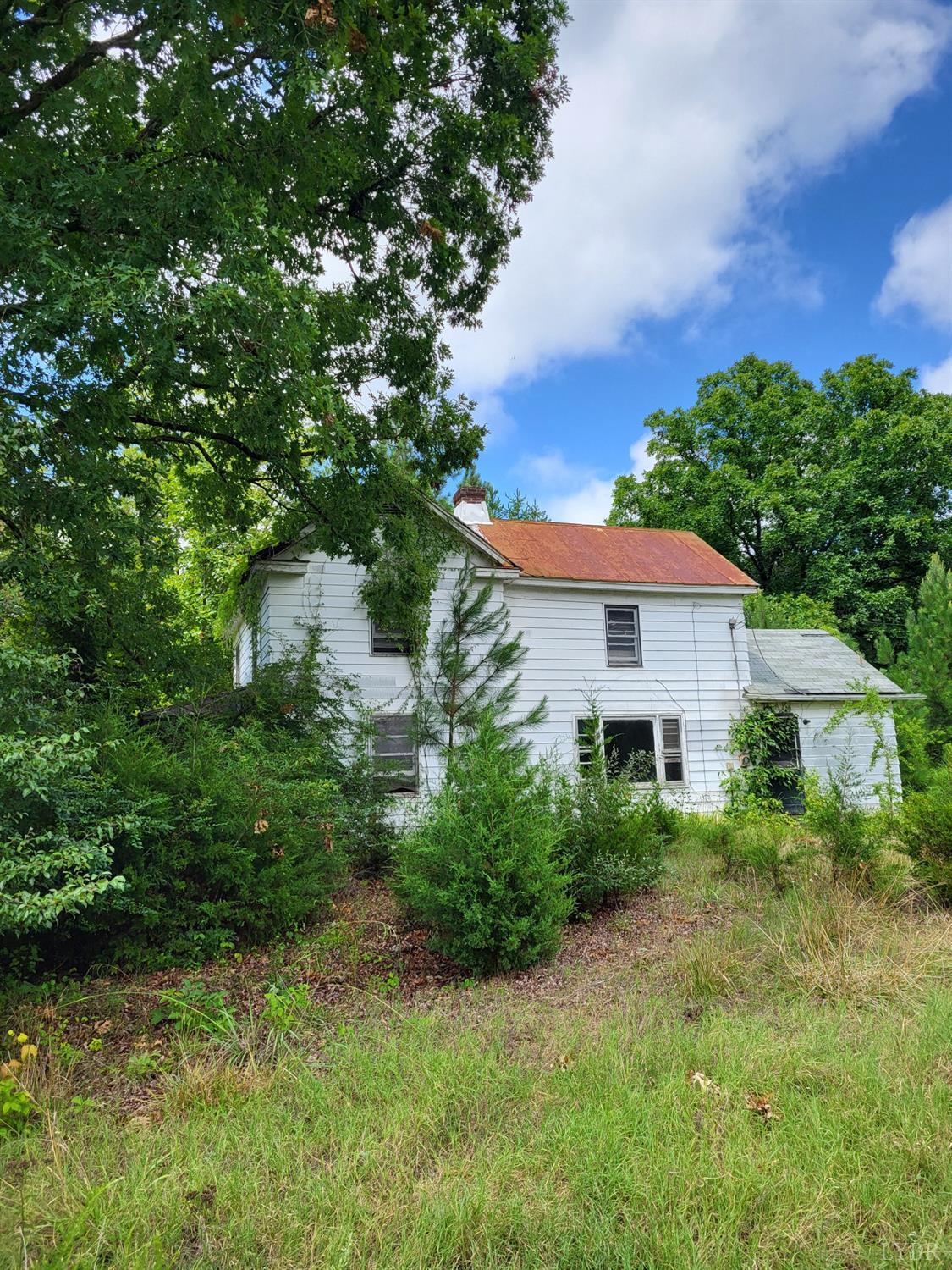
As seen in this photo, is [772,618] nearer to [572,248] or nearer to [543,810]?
[572,248]

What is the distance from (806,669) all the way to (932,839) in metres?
11.0

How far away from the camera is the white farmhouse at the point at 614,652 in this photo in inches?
Answer: 515

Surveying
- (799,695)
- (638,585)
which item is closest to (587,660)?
(638,585)

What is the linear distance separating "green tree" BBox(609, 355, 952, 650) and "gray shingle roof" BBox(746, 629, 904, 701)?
9.48 meters

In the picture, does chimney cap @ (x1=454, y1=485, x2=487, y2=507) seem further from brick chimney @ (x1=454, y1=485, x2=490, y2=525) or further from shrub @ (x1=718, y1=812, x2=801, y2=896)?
shrub @ (x1=718, y1=812, x2=801, y2=896)

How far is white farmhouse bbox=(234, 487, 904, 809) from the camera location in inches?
515

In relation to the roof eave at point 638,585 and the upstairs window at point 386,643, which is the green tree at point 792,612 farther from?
the upstairs window at point 386,643

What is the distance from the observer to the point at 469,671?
13.5 m

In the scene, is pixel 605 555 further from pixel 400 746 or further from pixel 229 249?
pixel 229 249

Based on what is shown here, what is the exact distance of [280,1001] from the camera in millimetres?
4555

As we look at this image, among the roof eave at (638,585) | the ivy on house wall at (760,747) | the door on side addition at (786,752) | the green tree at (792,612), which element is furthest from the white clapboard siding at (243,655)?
the green tree at (792,612)

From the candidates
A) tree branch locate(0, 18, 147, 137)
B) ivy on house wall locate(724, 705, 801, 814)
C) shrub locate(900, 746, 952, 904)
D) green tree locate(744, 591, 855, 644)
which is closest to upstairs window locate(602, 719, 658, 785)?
ivy on house wall locate(724, 705, 801, 814)

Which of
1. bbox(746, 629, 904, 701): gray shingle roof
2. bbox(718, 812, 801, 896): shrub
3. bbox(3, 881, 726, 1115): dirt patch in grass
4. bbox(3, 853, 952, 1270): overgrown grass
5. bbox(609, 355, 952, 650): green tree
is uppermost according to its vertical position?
bbox(609, 355, 952, 650): green tree

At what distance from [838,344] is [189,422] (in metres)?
27.9
